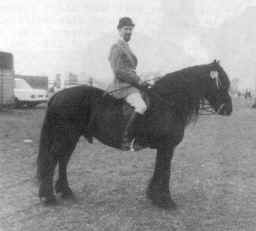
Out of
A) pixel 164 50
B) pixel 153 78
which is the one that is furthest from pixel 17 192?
pixel 164 50

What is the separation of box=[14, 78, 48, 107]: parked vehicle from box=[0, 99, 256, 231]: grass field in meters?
10.8

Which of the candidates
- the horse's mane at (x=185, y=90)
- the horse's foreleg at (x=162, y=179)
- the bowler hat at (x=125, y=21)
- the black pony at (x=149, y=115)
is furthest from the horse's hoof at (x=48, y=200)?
the bowler hat at (x=125, y=21)

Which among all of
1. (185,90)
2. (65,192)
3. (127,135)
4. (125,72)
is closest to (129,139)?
(127,135)

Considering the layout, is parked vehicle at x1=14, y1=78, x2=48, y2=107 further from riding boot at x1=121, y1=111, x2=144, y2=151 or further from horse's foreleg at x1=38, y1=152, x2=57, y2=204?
riding boot at x1=121, y1=111, x2=144, y2=151

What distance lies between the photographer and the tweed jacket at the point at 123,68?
5.17 m

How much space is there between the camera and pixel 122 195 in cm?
568

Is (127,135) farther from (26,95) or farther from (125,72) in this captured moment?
(26,95)

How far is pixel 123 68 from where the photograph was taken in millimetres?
5199

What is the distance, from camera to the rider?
513cm

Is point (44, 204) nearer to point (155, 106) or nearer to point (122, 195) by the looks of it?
point (122, 195)

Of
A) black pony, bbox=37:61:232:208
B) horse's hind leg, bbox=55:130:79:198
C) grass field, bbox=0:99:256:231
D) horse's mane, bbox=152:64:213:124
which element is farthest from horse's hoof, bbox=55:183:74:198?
horse's mane, bbox=152:64:213:124

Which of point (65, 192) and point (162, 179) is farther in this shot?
point (65, 192)

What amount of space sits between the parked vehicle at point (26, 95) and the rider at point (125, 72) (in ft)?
52.7

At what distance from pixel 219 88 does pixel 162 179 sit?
1.53 meters
